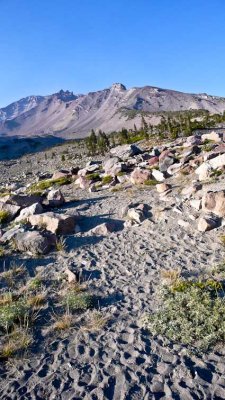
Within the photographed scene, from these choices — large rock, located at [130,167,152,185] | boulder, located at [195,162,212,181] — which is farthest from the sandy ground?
large rock, located at [130,167,152,185]

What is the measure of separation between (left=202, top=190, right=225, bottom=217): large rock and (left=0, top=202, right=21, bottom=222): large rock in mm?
10618

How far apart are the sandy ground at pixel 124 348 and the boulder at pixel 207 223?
0.92ft

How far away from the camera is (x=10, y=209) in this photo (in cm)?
2078

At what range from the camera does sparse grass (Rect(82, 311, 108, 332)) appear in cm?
950

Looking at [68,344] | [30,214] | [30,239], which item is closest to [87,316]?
[68,344]

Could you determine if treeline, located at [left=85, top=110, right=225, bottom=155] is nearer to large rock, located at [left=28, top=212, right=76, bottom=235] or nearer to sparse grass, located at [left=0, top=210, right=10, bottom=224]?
sparse grass, located at [left=0, top=210, right=10, bottom=224]

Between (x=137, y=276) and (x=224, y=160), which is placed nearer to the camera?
(x=137, y=276)

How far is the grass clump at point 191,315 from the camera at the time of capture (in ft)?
28.7

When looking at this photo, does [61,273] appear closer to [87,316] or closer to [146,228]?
[87,316]

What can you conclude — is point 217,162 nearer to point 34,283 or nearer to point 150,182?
point 150,182

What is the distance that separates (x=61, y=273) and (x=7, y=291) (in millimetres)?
1964

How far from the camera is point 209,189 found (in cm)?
1845

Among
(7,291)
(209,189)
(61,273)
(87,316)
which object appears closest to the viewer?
(87,316)

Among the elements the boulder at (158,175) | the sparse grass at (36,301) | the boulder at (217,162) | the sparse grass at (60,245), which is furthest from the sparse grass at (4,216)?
the boulder at (217,162)
